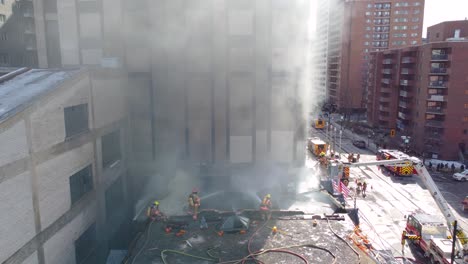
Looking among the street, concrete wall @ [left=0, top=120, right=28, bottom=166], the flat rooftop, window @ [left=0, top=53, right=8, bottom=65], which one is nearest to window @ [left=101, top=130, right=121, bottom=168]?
the flat rooftop

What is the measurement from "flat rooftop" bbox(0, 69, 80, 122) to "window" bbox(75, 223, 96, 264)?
5.37 m

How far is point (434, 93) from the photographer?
35656 millimetres

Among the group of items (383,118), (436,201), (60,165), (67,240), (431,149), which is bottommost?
(431,149)

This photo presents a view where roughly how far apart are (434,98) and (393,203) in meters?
17.3

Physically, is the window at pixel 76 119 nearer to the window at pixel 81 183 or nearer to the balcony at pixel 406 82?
the window at pixel 81 183

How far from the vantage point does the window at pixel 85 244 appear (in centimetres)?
1274

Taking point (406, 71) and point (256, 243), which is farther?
point (406, 71)

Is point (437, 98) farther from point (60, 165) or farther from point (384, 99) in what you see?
point (60, 165)

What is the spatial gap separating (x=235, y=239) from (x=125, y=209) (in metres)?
7.62

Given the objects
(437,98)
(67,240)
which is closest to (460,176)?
(437,98)

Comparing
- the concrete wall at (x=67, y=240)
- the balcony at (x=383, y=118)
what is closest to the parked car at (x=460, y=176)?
the balcony at (x=383, y=118)

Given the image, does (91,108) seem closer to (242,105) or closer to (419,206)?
(242,105)

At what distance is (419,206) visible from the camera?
76.1 feet

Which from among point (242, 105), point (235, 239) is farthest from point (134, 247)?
point (242, 105)
